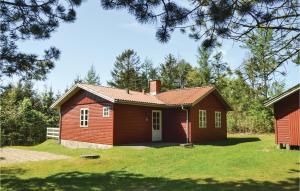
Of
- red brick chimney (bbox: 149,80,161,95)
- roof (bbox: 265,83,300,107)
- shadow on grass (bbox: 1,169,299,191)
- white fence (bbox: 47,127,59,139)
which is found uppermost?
red brick chimney (bbox: 149,80,161,95)

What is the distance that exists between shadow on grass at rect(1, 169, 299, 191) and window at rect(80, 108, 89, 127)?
10.7m

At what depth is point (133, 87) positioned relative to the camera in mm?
54188

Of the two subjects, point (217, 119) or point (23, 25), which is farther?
point (217, 119)

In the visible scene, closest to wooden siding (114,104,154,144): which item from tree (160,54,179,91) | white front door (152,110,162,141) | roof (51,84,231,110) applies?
white front door (152,110,162,141)

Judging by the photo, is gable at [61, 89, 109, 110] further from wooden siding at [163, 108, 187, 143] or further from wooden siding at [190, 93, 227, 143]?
wooden siding at [190, 93, 227, 143]

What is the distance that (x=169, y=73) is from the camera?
55.7m

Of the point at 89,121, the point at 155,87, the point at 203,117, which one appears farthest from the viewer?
the point at 155,87

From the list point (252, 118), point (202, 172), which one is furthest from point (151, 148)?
point (252, 118)

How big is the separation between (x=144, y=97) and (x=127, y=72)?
102 ft

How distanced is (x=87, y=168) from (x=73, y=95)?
1137cm

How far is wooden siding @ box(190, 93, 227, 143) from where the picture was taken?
71.7ft

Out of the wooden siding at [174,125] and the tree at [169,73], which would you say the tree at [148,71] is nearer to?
the tree at [169,73]

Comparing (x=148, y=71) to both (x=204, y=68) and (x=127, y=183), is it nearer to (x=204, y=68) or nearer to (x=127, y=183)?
(x=204, y=68)

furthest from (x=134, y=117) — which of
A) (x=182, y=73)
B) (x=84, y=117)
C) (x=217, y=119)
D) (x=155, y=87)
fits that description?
(x=182, y=73)
